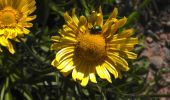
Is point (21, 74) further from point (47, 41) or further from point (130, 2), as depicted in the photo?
point (130, 2)

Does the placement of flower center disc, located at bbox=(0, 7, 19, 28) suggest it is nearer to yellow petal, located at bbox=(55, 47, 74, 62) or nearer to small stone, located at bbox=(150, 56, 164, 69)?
yellow petal, located at bbox=(55, 47, 74, 62)

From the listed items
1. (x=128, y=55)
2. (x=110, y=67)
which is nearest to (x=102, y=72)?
(x=110, y=67)

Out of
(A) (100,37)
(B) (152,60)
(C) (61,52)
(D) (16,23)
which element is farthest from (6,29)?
(B) (152,60)

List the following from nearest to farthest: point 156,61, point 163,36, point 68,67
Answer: point 68,67 → point 156,61 → point 163,36

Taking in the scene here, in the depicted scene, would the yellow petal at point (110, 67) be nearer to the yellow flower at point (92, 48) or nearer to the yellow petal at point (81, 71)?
the yellow flower at point (92, 48)

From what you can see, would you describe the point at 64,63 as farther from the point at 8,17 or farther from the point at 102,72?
the point at 8,17

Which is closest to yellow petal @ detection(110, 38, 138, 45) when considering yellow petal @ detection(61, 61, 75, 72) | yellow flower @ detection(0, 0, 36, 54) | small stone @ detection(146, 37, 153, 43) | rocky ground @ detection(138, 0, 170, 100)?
yellow petal @ detection(61, 61, 75, 72)
